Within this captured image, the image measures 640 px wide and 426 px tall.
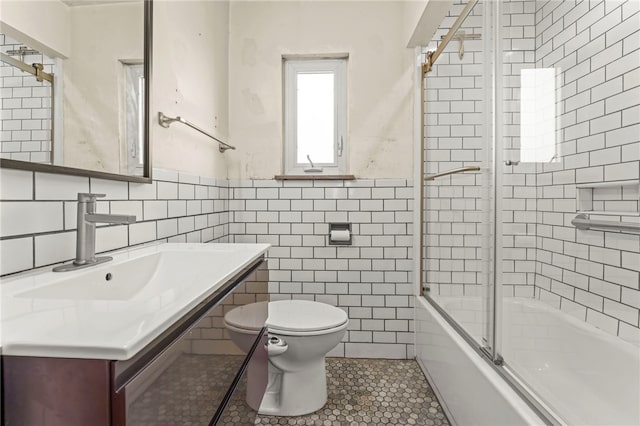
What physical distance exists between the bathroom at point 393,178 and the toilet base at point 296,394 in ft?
0.19

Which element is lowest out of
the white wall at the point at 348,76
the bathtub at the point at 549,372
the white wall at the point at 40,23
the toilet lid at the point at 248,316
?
the bathtub at the point at 549,372

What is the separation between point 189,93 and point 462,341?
1788 mm

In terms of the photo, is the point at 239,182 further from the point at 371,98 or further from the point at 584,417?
the point at 584,417

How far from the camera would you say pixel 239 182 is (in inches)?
95.8

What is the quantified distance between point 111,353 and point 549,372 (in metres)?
1.41

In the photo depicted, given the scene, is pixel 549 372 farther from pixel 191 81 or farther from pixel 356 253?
pixel 191 81

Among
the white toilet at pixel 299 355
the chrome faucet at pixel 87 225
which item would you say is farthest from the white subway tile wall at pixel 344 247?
the chrome faucet at pixel 87 225

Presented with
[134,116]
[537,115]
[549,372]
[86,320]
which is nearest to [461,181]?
[537,115]

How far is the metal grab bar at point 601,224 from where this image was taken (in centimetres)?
116

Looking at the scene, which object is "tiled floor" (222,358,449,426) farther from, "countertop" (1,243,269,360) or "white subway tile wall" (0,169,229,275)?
"countertop" (1,243,269,360)

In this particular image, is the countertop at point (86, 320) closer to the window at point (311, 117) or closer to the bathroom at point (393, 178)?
the bathroom at point (393, 178)

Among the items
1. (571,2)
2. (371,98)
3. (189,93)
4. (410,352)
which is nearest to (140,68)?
(189,93)

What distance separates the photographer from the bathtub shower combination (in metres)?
1.19

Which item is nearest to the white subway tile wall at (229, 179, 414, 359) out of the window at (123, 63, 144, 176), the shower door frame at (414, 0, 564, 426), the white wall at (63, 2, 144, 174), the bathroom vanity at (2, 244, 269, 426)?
the shower door frame at (414, 0, 564, 426)
